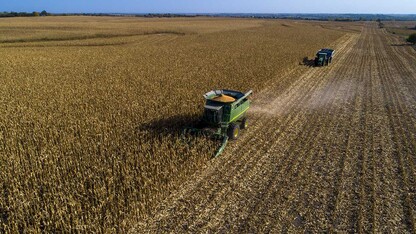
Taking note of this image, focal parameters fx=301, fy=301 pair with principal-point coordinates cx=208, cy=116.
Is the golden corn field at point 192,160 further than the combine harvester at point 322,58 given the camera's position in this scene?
No

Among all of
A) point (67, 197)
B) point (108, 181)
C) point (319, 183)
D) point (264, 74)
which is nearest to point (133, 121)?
point (108, 181)

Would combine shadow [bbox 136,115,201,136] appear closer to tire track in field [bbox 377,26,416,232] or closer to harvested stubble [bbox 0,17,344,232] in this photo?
harvested stubble [bbox 0,17,344,232]

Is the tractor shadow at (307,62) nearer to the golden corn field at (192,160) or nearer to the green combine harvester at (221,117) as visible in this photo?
the golden corn field at (192,160)

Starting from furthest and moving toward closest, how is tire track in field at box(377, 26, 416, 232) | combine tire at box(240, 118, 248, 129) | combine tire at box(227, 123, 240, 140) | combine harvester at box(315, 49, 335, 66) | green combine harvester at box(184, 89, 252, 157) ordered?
combine harvester at box(315, 49, 335, 66)
combine tire at box(240, 118, 248, 129)
combine tire at box(227, 123, 240, 140)
green combine harvester at box(184, 89, 252, 157)
tire track in field at box(377, 26, 416, 232)

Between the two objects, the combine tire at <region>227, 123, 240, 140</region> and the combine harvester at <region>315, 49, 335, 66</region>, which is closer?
the combine tire at <region>227, 123, 240, 140</region>

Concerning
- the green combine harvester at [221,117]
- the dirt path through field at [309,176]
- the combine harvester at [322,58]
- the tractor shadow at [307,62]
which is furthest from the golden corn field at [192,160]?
the tractor shadow at [307,62]

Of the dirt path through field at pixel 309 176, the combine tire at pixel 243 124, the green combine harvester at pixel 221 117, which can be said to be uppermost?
the green combine harvester at pixel 221 117

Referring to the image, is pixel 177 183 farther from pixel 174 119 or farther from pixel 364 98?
pixel 364 98

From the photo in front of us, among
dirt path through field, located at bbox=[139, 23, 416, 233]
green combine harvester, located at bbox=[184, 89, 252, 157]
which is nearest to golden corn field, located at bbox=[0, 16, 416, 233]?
dirt path through field, located at bbox=[139, 23, 416, 233]
